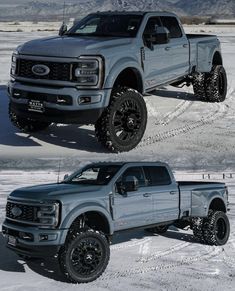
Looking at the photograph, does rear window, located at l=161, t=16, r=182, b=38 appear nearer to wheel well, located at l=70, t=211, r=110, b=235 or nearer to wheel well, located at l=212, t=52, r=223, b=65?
wheel well, located at l=212, t=52, r=223, b=65

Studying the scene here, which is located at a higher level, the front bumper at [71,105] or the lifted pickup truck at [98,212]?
the front bumper at [71,105]

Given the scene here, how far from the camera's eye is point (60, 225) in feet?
19.7

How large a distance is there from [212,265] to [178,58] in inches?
263

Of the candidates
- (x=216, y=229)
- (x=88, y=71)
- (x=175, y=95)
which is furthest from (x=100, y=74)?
(x=175, y=95)

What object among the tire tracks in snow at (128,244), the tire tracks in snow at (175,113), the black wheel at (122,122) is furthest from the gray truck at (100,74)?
the tire tracks in snow at (128,244)

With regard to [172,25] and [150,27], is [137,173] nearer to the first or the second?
[150,27]

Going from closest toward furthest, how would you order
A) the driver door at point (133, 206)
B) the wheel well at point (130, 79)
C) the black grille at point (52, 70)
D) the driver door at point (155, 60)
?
the driver door at point (133, 206)
the black grille at point (52, 70)
the wheel well at point (130, 79)
the driver door at point (155, 60)

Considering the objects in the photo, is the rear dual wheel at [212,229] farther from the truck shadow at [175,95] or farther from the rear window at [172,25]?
the truck shadow at [175,95]

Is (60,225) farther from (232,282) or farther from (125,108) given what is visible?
(125,108)

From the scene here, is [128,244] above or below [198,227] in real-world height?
below

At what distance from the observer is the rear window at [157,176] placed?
288 inches

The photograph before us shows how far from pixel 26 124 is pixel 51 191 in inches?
239

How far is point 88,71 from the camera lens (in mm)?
9742

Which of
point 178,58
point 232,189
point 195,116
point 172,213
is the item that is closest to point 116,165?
point 172,213
